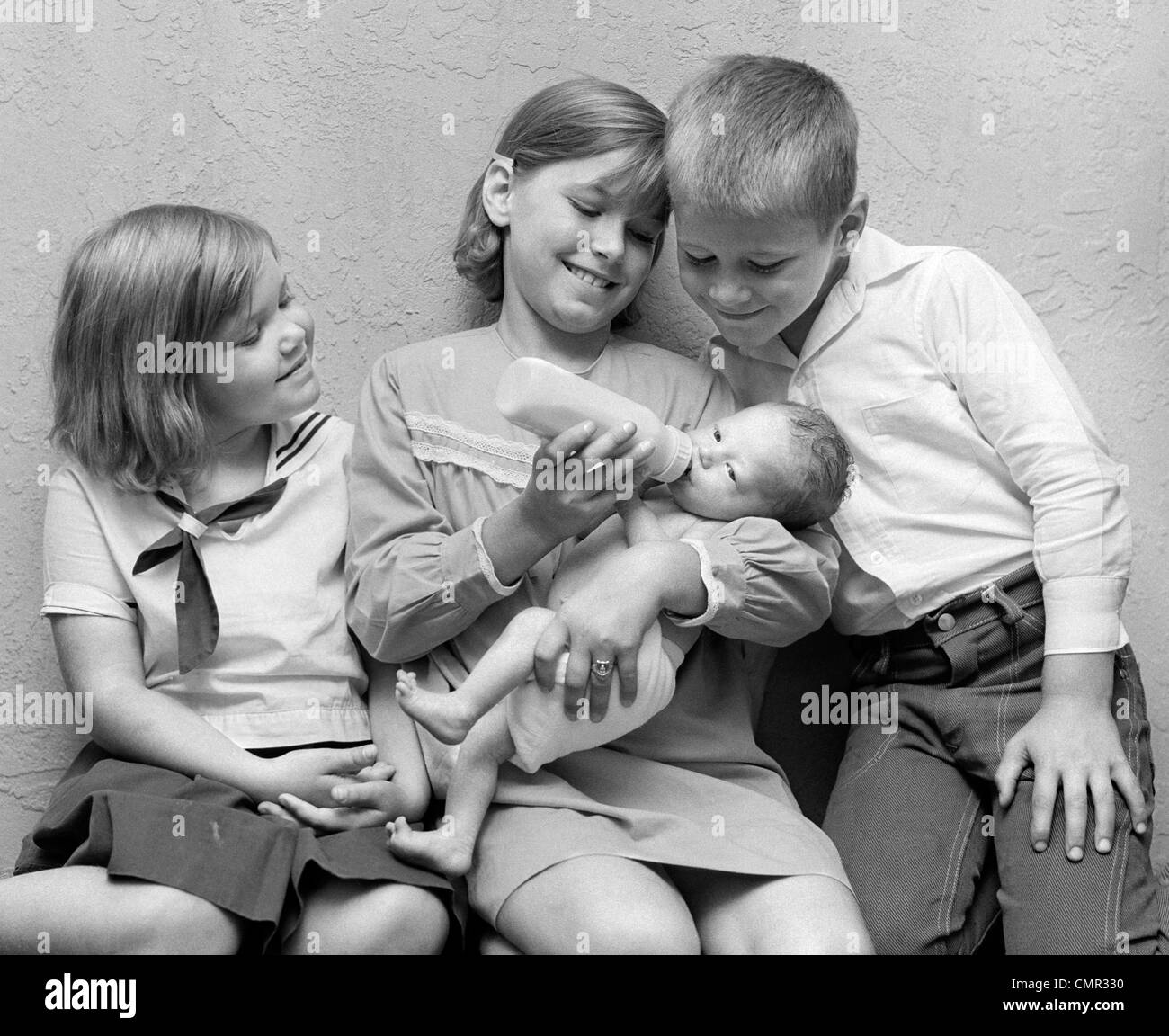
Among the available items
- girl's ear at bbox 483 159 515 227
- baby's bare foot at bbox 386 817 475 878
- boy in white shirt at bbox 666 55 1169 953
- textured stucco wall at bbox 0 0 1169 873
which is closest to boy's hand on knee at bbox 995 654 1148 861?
boy in white shirt at bbox 666 55 1169 953

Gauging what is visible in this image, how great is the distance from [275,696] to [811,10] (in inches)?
42.0

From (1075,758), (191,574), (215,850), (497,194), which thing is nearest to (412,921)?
(215,850)

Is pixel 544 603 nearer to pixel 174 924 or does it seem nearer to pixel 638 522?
pixel 638 522

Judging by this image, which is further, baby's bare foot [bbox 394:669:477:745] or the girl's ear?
the girl's ear

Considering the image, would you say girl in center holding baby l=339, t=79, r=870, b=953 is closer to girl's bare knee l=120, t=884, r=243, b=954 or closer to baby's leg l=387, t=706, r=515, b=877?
baby's leg l=387, t=706, r=515, b=877

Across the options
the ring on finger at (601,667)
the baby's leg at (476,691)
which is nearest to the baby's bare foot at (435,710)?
the baby's leg at (476,691)

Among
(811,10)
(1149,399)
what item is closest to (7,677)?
(811,10)

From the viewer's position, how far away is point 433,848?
1.32 metres

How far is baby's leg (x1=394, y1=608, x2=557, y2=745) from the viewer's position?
4.35 ft

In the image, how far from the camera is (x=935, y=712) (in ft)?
4.99

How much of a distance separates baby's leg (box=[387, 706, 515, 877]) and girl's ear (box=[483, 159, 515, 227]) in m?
0.58

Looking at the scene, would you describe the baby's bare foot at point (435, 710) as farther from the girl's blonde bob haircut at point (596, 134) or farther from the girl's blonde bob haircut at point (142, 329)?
the girl's blonde bob haircut at point (596, 134)
